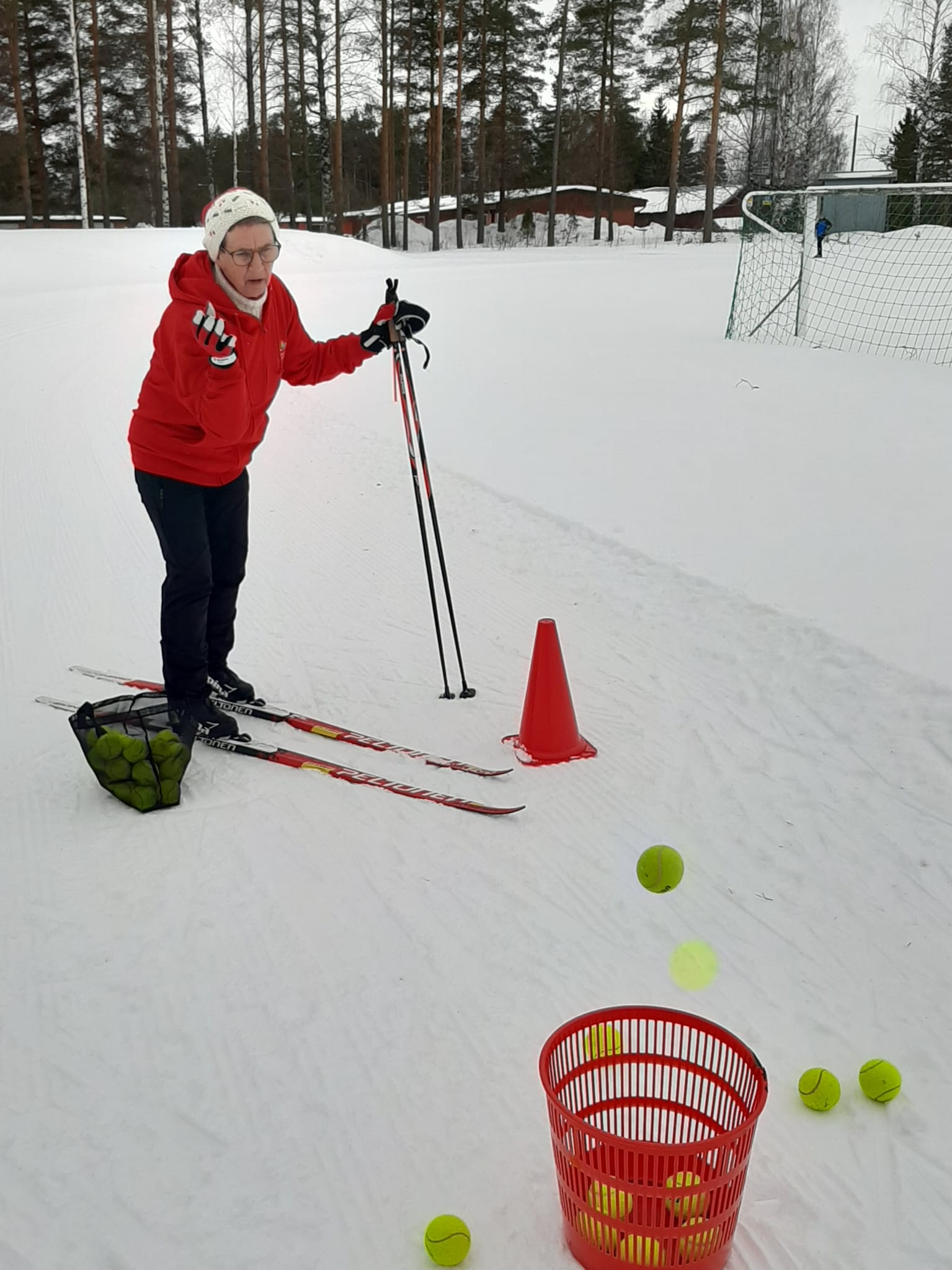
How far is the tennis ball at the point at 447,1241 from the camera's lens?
1763mm

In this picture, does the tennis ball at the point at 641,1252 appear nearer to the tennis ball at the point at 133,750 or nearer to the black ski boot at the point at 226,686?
the tennis ball at the point at 133,750

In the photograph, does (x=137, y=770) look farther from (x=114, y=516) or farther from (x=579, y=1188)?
(x=114, y=516)

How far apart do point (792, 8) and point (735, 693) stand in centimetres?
4686

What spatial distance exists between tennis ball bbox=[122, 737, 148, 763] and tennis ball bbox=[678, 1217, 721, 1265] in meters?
2.26

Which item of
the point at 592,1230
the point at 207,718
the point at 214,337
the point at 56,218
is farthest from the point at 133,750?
the point at 56,218

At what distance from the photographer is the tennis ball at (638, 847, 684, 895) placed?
2.76 meters

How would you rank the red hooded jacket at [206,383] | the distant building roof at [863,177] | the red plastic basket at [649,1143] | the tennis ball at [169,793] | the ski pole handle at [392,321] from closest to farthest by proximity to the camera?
the red plastic basket at [649,1143] < the red hooded jacket at [206,383] < the tennis ball at [169,793] < the ski pole handle at [392,321] < the distant building roof at [863,177]

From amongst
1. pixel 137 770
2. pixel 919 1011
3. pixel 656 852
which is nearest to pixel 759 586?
pixel 656 852

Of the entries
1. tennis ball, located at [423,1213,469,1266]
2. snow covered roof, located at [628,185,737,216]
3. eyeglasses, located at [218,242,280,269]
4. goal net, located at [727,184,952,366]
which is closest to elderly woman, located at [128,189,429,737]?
eyeglasses, located at [218,242,280,269]

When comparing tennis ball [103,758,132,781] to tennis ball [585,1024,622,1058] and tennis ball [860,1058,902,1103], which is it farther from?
tennis ball [860,1058,902,1103]

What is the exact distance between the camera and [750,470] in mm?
6488

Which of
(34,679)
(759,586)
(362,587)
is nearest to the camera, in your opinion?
(34,679)

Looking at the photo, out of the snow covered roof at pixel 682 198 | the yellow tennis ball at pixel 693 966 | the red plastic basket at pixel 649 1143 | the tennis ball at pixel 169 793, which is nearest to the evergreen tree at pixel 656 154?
the snow covered roof at pixel 682 198

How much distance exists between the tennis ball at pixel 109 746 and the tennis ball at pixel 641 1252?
222 centimetres
